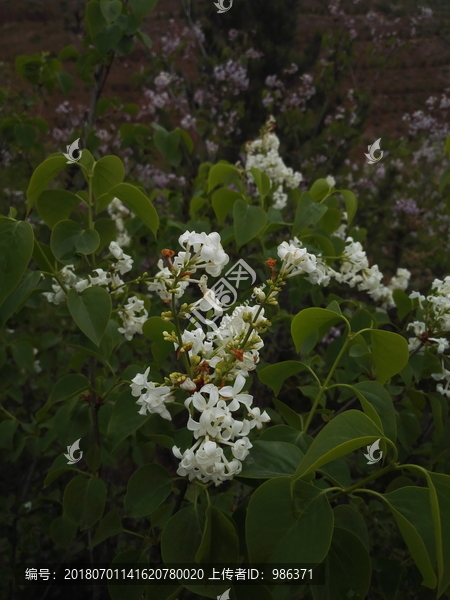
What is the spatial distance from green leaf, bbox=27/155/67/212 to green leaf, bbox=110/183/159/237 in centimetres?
7

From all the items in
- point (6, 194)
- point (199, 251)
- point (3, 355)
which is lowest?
point (6, 194)

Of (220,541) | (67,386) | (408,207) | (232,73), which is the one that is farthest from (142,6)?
(408,207)

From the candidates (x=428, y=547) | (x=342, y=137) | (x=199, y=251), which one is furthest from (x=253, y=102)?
(x=428, y=547)

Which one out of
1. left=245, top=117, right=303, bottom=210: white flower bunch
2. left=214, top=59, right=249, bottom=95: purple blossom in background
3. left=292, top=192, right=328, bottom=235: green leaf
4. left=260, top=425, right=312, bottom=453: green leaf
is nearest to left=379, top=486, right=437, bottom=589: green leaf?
left=260, top=425, right=312, bottom=453: green leaf

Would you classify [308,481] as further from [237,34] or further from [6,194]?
[237,34]

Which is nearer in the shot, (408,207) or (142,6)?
(142,6)

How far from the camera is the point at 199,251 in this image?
1.61ft

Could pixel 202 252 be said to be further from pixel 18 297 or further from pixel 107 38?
pixel 107 38

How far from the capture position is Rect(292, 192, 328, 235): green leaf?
2.60 ft

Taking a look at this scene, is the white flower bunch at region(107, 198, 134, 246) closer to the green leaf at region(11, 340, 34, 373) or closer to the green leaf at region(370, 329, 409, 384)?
the green leaf at region(11, 340, 34, 373)

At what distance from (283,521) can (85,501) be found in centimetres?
34

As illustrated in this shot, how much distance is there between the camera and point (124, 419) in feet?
1.83

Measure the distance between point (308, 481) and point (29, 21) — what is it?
241cm

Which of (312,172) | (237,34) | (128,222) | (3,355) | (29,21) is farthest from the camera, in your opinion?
(237,34)
